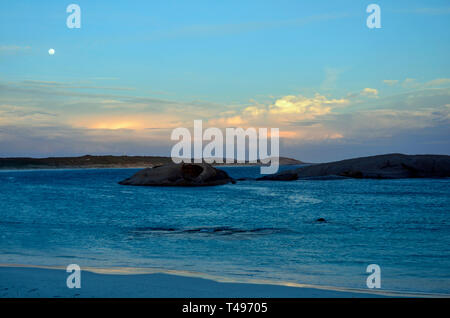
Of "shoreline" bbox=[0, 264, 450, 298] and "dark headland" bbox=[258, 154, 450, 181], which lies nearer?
"shoreline" bbox=[0, 264, 450, 298]

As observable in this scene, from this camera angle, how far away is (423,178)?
248 ft

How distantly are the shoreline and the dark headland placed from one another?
69.7 m

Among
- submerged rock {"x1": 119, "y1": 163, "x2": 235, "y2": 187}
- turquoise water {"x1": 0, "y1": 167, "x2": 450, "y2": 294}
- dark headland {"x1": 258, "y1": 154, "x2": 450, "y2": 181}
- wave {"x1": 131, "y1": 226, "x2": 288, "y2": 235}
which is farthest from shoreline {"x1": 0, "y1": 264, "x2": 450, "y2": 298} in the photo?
dark headland {"x1": 258, "y1": 154, "x2": 450, "y2": 181}

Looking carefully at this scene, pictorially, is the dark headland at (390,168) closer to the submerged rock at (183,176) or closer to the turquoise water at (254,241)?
the submerged rock at (183,176)

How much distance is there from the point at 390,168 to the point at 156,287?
74385 mm

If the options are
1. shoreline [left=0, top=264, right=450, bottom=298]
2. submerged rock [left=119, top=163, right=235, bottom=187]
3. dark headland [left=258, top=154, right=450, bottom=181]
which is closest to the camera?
shoreline [left=0, top=264, right=450, bottom=298]

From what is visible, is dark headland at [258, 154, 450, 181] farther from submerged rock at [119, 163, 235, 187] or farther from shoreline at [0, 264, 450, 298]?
shoreline at [0, 264, 450, 298]

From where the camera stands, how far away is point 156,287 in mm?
9359

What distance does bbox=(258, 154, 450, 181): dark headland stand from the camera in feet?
251

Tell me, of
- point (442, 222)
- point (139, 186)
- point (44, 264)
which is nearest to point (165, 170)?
point (139, 186)

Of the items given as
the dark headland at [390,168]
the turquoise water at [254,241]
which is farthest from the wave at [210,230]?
the dark headland at [390,168]

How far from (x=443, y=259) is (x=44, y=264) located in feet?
39.0

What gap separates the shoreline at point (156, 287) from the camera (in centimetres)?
878

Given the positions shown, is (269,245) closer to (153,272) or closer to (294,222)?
(153,272)
